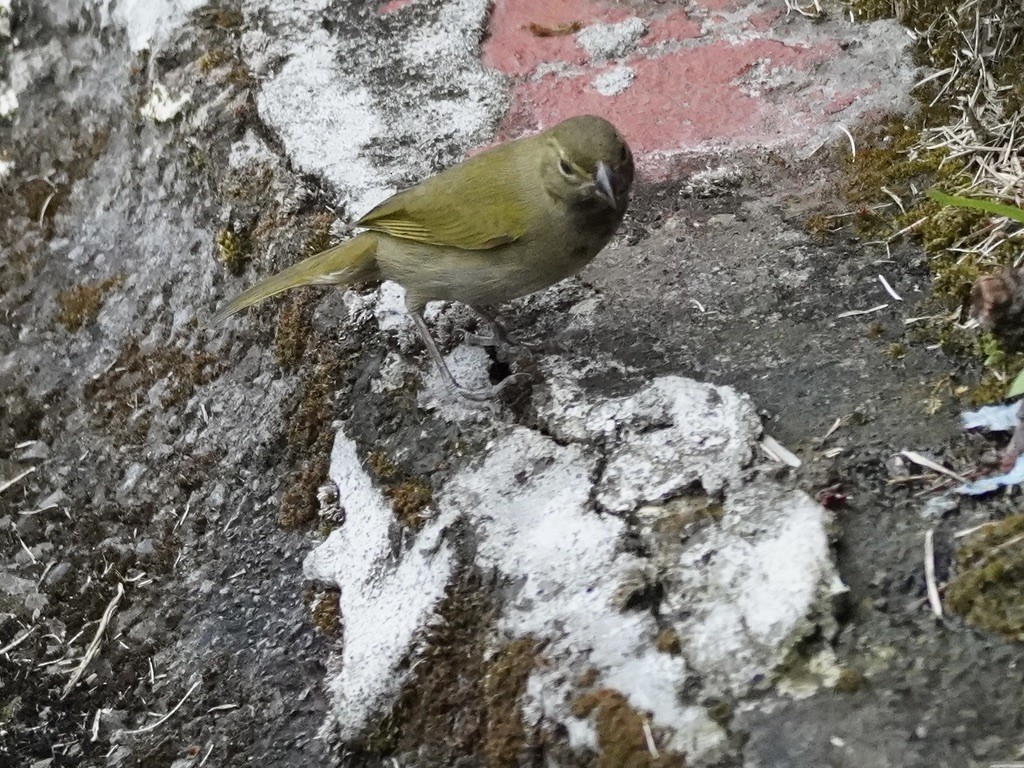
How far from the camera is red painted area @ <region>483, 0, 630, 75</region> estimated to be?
13.7 feet

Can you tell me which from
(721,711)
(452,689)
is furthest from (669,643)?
(452,689)

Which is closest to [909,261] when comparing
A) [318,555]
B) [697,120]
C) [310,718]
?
[697,120]

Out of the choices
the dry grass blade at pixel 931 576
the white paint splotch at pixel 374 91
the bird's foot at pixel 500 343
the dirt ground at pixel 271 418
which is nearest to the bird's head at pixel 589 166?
the dirt ground at pixel 271 418

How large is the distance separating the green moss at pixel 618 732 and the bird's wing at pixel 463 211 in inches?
68.0

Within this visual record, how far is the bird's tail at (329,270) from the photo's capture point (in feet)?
11.3

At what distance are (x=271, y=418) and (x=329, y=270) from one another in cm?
57

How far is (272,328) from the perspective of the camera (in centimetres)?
366

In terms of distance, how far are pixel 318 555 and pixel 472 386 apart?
0.74 m

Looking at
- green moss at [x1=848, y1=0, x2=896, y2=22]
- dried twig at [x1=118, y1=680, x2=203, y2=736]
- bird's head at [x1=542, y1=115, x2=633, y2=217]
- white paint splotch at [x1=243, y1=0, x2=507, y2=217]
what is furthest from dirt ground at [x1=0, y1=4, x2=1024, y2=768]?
green moss at [x1=848, y1=0, x2=896, y2=22]

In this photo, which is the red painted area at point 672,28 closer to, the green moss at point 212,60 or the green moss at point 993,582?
the green moss at point 212,60

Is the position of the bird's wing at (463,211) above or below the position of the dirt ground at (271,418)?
above

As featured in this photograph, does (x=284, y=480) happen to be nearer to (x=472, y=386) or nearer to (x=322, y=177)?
(x=472, y=386)

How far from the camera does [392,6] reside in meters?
4.45

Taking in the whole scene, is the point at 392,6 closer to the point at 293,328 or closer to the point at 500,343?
the point at 293,328
